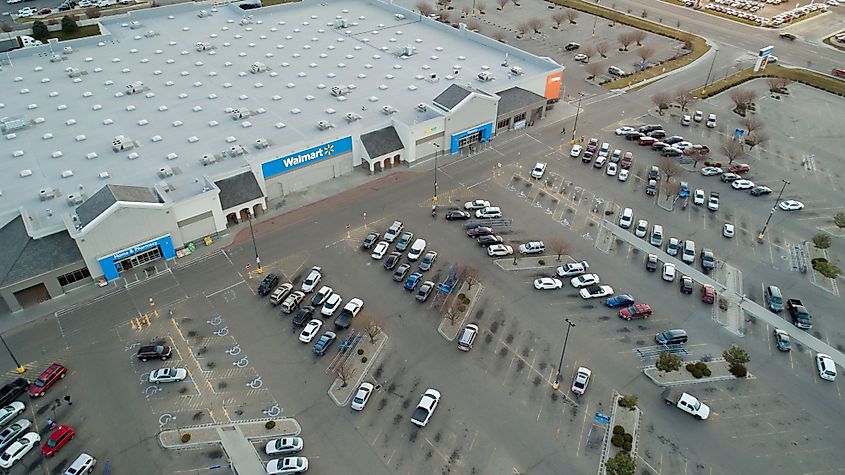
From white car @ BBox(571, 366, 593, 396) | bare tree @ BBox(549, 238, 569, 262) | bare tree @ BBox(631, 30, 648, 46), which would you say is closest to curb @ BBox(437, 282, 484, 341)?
bare tree @ BBox(549, 238, 569, 262)

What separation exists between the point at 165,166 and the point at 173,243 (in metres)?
12.3

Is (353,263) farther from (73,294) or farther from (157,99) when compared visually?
(157,99)

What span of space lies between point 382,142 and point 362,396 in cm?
4294

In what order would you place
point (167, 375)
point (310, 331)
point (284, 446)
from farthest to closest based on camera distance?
point (310, 331) → point (167, 375) → point (284, 446)

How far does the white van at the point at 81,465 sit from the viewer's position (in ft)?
149

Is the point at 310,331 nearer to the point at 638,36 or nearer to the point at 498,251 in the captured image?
the point at 498,251

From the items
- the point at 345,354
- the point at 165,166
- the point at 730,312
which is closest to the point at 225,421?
the point at 345,354

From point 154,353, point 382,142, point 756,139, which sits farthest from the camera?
point 756,139

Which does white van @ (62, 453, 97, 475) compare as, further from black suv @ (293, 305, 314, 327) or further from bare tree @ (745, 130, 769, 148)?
bare tree @ (745, 130, 769, 148)

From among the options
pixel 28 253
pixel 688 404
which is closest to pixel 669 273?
pixel 688 404

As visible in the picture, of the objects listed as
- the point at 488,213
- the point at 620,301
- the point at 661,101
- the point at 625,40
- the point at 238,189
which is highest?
the point at 625,40

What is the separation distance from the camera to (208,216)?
6994cm

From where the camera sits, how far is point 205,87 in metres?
93.3

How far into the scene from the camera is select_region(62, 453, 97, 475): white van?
45.6 metres
